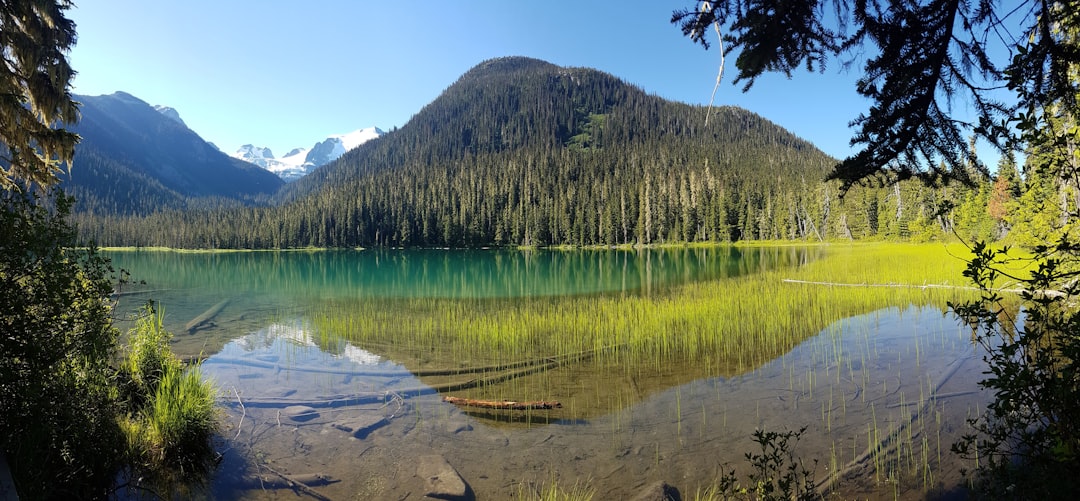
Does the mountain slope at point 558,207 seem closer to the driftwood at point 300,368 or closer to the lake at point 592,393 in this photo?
the lake at point 592,393

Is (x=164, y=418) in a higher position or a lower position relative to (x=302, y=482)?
higher

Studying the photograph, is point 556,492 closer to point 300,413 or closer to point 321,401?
point 300,413

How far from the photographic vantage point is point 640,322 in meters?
16.6

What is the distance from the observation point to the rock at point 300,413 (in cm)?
962

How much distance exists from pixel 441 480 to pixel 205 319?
2031 cm

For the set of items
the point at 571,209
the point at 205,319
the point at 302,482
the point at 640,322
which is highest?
the point at 571,209

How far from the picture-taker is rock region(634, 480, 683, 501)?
20.7ft

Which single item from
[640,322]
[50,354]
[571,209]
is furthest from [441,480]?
[571,209]

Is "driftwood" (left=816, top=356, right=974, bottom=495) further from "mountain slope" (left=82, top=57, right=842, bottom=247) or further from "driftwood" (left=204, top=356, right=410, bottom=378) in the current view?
Result: "mountain slope" (left=82, top=57, right=842, bottom=247)

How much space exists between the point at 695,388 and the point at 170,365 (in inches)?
416

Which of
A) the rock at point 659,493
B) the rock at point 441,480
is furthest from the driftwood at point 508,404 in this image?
the rock at point 659,493

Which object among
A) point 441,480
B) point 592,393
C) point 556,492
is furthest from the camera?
point 592,393

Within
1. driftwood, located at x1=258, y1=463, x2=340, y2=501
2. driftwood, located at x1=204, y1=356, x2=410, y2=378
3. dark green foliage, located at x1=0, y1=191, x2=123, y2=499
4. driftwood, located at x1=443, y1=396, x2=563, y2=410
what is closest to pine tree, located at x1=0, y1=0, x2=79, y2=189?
dark green foliage, located at x1=0, y1=191, x2=123, y2=499

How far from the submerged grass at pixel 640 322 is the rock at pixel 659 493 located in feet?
19.7
